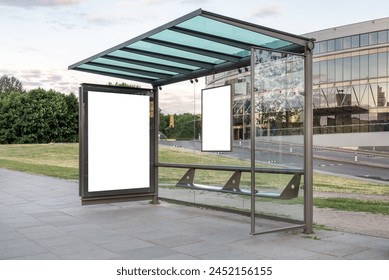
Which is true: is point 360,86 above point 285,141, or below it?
above

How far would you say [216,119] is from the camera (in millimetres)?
8922

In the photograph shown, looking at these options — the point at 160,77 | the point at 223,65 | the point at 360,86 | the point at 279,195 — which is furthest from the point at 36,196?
the point at 360,86

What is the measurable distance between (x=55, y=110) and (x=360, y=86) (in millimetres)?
36123

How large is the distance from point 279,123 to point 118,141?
393 centimetres

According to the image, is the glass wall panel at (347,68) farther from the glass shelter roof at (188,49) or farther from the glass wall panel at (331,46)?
the glass shelter roof at (188,49)

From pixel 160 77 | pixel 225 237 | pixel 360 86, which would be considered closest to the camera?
pixel 225 237

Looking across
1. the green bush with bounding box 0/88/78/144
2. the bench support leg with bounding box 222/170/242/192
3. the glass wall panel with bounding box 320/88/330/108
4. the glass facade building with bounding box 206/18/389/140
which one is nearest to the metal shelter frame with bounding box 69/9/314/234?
the bench support leg with bounding box 222/170/242/192

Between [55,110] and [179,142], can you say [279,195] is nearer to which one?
[179,142]

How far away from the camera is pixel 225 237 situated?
6594 millimetres

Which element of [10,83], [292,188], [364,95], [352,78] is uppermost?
[10,83]

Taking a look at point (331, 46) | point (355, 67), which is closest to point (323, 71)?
point (331, 46)

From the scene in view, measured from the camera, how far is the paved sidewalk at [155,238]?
565 cm

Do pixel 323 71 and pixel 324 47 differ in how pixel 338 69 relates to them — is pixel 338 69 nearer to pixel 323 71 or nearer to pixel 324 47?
pixel 323 71

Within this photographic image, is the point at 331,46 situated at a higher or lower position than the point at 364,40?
lower
